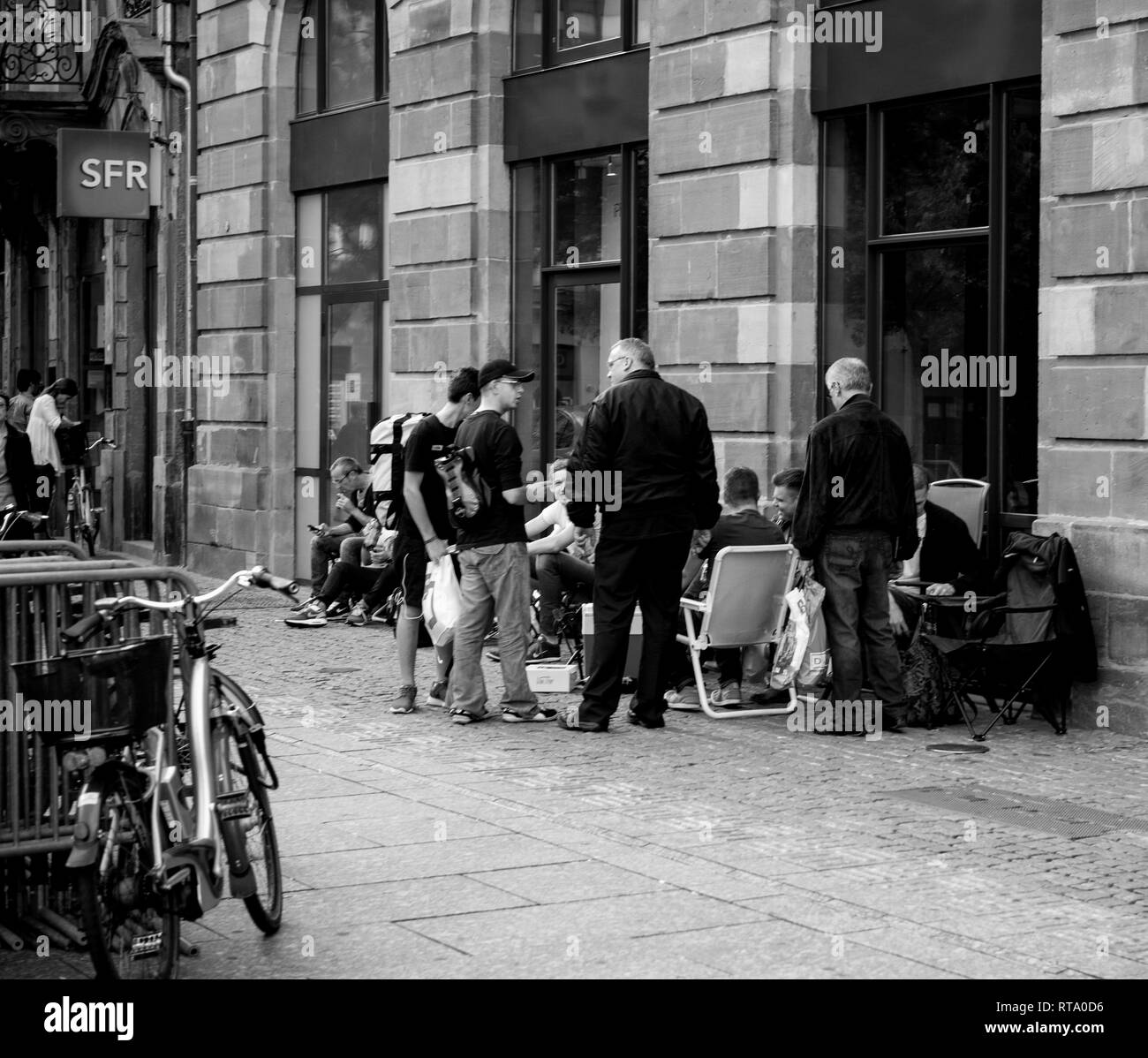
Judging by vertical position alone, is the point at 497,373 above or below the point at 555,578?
above

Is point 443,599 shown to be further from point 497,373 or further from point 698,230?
point 698,230

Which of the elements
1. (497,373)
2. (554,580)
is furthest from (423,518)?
(554,580)

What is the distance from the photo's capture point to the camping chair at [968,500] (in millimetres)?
11133

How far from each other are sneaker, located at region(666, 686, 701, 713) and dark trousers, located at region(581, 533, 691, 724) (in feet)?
2.00

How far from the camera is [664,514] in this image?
32.9 feet

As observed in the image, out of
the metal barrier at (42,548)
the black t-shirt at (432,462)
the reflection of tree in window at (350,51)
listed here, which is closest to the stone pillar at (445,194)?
the reflection of tree in window at (350,51)

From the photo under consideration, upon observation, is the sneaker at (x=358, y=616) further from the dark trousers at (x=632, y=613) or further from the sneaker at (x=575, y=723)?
the dark trousers at (x=632, y=613)

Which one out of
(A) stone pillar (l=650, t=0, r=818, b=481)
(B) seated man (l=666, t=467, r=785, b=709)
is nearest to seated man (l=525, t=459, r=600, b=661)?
(A) stone pillar (l=650, t=0, r=818, b=481)

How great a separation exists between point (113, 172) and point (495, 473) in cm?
1152

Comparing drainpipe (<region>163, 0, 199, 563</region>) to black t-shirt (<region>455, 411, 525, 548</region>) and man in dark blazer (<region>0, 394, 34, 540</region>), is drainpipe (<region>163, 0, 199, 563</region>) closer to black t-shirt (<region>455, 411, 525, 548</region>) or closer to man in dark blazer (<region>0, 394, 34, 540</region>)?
man in dark blazer (<region>0, 394, 34, 540</region>)

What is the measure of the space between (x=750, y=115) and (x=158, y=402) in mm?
10177

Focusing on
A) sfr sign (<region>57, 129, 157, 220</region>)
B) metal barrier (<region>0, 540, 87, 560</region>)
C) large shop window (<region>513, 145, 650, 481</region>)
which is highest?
sfr sign (<region>57, 129, 157, 220</region>)

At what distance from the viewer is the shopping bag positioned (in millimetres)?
10547

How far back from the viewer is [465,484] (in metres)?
10.2
